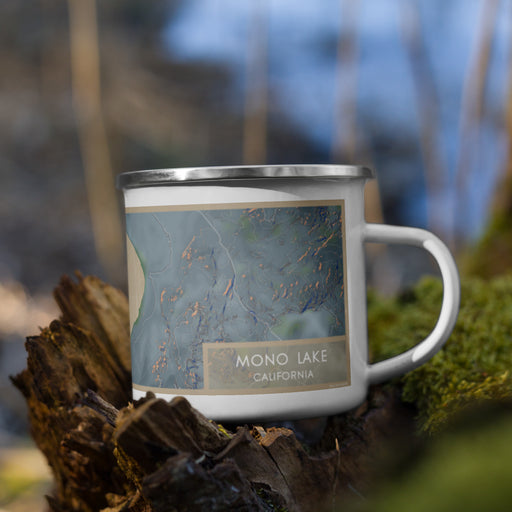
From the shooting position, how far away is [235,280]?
737 millimetres

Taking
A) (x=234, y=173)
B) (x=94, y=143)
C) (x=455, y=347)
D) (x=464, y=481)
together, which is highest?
(x=94, y=143)

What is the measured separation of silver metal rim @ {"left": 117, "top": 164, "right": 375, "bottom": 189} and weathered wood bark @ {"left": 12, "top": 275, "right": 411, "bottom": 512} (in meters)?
0.27

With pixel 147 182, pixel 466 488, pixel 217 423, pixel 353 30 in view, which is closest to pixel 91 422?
pixel 217 423

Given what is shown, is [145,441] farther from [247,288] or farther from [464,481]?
[464,481]

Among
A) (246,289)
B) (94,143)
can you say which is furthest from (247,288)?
(94,143)

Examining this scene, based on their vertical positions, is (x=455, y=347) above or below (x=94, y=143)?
below

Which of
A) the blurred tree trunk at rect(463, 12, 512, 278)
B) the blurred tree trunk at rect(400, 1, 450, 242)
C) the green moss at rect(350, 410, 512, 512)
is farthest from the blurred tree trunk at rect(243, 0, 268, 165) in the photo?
the green moss at rect(350, 410, 512, 512)

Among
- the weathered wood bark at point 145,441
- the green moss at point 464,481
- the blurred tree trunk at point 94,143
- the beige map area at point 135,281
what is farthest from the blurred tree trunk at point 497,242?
the blurred tree trunk at point 94,143

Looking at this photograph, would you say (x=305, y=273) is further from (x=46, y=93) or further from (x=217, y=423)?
(x=46, y=93)

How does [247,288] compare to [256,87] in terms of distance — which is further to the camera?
[256,87]

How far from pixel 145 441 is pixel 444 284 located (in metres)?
0.49

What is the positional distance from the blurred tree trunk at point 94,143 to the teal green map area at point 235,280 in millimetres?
3093

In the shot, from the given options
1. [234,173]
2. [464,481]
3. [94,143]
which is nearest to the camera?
[464,481]

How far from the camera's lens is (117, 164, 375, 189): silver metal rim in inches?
28.2
